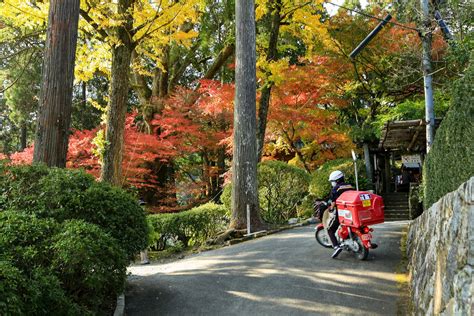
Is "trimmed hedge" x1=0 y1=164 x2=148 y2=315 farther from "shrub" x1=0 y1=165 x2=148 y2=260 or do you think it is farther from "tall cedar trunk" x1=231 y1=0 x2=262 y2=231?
"tall cedar trunk" x1=231 y1=0 x2=262 y2=231

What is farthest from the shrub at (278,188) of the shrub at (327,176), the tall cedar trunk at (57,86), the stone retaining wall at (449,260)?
the stone retaining wall at (449,260)

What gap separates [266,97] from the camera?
552 inches

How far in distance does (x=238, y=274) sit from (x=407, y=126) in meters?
6.41

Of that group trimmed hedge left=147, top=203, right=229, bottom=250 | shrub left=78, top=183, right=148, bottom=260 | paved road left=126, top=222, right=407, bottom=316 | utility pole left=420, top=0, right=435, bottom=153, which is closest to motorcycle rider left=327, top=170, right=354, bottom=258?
paved road left=126, top=222, right=407, bottom=316

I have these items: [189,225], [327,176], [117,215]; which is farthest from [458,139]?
[327,176]

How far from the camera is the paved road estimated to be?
17.0 ft

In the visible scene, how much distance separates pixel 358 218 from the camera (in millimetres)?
6551

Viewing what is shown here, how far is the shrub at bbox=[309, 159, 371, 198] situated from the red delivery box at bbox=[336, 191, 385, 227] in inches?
346

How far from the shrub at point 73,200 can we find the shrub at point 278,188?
312 inches

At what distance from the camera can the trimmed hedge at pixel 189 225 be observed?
1198cm

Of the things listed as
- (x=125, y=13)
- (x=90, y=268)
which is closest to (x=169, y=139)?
(x=125, y=13)

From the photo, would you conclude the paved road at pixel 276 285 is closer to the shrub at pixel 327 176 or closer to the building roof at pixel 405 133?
the building roof at pixel 405 133

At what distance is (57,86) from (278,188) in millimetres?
8358

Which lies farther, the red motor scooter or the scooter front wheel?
the scooter front wheel
